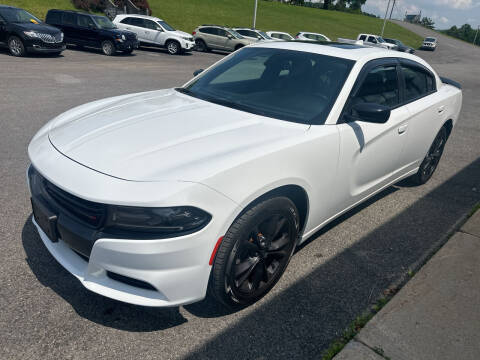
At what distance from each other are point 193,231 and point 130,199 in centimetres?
37

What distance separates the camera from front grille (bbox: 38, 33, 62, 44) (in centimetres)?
1332

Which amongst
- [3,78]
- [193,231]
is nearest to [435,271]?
[193,231]

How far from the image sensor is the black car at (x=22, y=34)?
1295 centimetres

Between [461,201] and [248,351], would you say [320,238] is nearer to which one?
[248,351]

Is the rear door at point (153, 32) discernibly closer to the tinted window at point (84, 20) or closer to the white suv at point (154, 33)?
the white suv at point (154, 33)

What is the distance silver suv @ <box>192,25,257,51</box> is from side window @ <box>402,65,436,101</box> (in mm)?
19619

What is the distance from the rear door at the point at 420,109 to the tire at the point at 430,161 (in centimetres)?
24

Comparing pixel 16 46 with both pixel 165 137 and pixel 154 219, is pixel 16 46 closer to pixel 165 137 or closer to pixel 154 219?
pixel 165 137

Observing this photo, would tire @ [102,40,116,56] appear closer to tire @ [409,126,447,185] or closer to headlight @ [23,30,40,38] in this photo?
headlight @ [23,30,40,38]

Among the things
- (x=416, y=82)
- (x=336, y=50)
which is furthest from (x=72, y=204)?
(x=416, y=82)

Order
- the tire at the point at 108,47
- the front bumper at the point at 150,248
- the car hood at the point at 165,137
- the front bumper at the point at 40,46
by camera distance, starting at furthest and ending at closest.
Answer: the tire at the point at 108,47 < the front bumper at the point at 40,46 < the car hood at the point at 165,137 < the front bumper at the point at 150,248

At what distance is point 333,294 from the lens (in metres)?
Result: 2.86

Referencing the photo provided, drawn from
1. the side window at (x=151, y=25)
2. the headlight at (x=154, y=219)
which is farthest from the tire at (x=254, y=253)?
the side window at (x=151, y=25)

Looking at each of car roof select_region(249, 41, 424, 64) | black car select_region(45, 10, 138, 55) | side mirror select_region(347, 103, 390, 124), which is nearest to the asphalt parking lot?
side mirror select_region(347, 103, 390, 124)
